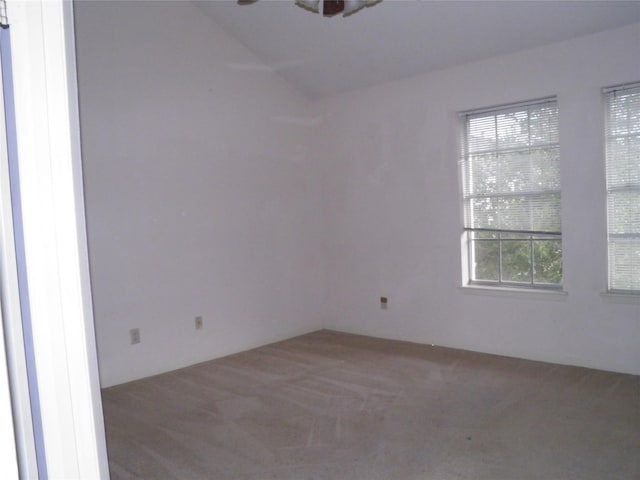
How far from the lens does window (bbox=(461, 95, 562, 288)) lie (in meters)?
4.14

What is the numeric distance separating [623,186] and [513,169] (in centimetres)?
86

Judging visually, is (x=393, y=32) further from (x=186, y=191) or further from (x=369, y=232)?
(x=186, y=191)

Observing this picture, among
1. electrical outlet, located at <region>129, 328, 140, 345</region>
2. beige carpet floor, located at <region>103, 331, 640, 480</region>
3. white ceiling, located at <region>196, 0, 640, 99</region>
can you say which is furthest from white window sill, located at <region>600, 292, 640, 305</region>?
electrical outlet, located at <region>129, 328, 140, 345</region>

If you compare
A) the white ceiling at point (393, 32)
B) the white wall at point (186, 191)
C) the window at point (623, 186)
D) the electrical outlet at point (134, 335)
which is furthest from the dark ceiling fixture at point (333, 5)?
the electrical outlet at point (134, 335)

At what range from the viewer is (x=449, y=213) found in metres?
4.63

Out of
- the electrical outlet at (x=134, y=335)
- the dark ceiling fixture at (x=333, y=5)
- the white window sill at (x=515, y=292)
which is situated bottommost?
the electrical outlet at (x=134, y=335)

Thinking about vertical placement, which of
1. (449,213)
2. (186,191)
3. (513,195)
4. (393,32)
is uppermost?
(393,32)

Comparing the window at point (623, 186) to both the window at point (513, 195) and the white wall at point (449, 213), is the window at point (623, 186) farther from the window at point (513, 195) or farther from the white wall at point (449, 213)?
the window at point (513, 195)

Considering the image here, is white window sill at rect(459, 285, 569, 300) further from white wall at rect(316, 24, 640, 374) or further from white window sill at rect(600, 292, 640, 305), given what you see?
white window sill at rect(600, 292, 640, 305)

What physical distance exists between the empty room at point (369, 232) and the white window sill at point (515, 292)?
0.02m

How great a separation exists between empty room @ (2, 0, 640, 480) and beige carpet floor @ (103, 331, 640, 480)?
0.02 meters

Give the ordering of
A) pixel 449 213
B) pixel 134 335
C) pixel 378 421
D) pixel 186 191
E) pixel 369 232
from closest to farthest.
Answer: pixel 378 421
pixel 134 335
pixel 186 191
pixel 449 213
pixel 369 232

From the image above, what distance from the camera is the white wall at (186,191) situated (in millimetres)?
3871

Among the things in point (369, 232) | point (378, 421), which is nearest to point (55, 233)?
point (378, 421)
